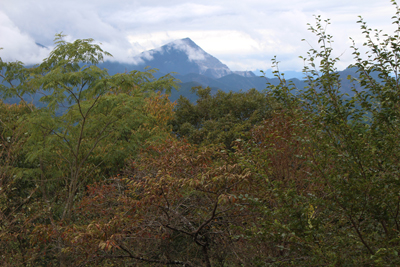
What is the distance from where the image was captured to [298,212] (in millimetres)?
3193

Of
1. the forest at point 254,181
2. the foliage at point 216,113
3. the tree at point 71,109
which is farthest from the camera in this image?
the foliage at point 216,113

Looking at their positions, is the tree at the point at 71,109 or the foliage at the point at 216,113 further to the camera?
the foliage at the point at 216,113

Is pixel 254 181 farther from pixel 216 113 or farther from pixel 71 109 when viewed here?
pixel 216 113

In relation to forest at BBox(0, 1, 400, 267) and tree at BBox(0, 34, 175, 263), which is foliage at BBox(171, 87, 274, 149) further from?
tree at BBox(0, 34, 175, 263)

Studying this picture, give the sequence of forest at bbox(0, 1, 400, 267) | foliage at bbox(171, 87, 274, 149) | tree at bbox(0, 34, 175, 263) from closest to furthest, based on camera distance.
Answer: forest at bbox(0, 1, 400, 267) → tree at bbox(0, 34, 175, 263) → foliage at bbox(171, 87, 274, 149)

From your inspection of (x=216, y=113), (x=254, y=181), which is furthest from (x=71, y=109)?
(x=216, y=113)

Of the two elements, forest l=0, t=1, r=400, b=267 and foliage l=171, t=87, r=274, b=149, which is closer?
forest l=0, t=1, r=400, b=267

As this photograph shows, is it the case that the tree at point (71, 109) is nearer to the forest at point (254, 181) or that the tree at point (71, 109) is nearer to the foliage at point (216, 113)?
the forest at point (254, 181)

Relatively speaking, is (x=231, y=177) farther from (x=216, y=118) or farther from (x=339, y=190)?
(x=216, y=118)

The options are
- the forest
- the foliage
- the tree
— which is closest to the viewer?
the forest

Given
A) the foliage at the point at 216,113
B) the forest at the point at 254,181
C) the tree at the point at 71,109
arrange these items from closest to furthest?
the forest at the point at 254,181 → the tree at the point at 71,109 → the foliage at the point at 216,113

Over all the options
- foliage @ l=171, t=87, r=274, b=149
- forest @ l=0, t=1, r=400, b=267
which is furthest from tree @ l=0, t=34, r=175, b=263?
foliage @ l=171, t=87, r=274, b=149

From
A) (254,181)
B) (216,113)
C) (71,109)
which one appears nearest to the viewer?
(254,181)

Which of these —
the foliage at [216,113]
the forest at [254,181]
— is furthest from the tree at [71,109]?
the foliage at [216,113]
